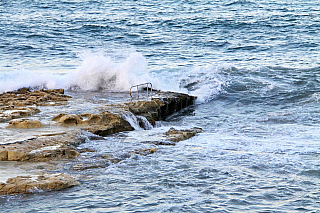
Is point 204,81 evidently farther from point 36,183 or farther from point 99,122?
point 36,183

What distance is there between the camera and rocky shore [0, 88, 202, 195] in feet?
13.4

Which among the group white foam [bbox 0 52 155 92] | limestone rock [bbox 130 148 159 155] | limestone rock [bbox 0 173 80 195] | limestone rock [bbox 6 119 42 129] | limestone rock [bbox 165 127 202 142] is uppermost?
white foam [bbox 0 52 155 92]

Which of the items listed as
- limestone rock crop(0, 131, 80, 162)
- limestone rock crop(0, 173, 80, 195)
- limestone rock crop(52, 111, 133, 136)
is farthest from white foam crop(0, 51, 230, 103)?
limestone rock crop(0, 173, 80, 195)

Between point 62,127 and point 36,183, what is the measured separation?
2.22m

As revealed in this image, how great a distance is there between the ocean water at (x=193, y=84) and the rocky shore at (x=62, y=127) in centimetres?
16

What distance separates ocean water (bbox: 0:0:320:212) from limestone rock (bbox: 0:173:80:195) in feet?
0.30

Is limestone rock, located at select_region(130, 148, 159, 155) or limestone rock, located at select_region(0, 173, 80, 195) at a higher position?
limestone rock, located at select_region(0, 173, 80, 195)

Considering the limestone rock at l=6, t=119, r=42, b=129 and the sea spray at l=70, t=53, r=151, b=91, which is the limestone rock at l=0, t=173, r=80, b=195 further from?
the sea spray at l=70, t=53, r=151, b=91

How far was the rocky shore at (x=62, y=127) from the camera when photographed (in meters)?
4.10

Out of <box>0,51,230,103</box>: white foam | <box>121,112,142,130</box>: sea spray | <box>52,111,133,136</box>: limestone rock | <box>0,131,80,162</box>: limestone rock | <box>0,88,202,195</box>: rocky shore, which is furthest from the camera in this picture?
<box>0,51,230,103</box>: white foam

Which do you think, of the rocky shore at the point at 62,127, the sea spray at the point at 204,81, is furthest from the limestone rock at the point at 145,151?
the sea spray at the point at 204,81

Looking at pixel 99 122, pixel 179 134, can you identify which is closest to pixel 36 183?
pixel 99 122

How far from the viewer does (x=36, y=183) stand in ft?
13.0

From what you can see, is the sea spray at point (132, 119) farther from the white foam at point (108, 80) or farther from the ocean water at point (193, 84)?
the white foam at point (108, 80)
